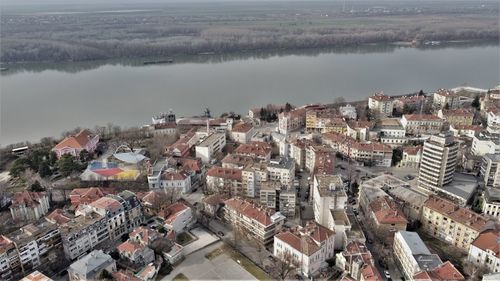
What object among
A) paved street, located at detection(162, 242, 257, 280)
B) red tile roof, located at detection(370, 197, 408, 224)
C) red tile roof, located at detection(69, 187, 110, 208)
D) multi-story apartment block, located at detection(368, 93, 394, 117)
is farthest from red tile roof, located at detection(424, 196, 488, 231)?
multi-story apartment block, located at detection(368, 93, 394, 117)

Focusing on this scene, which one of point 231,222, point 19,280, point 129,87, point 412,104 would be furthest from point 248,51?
point 19,280

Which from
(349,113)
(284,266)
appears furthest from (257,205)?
(349,113)

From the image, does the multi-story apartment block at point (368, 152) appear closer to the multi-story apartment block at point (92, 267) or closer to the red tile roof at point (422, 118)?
the red tile roof at point (422, 118)

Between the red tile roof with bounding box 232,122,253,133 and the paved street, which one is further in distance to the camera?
the red tile roof with bounding box 232,122,253,133

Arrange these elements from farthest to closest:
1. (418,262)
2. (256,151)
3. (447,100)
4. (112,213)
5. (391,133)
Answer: (447,100) → (391,133) → (256,151) → (112,213) → (418,262)

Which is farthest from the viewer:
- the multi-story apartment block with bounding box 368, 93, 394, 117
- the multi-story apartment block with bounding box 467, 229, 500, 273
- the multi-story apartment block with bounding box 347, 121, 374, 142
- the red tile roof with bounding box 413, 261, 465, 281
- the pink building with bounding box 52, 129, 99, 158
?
the multi-story apartment block with bounding box 368, 93, 394, 117

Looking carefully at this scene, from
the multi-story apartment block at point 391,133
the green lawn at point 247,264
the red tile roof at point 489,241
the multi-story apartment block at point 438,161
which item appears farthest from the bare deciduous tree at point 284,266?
the multi-story apartment block at point 391,133

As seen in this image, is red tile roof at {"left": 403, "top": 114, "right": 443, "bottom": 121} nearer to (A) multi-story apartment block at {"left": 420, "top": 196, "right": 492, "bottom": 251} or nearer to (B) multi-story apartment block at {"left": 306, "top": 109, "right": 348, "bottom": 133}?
(B) multi-story apartment block at {"left": 306, "top": 109, "right": 348, "bottom": 133}

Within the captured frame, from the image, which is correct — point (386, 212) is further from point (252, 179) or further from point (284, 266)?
point (252, 179)
